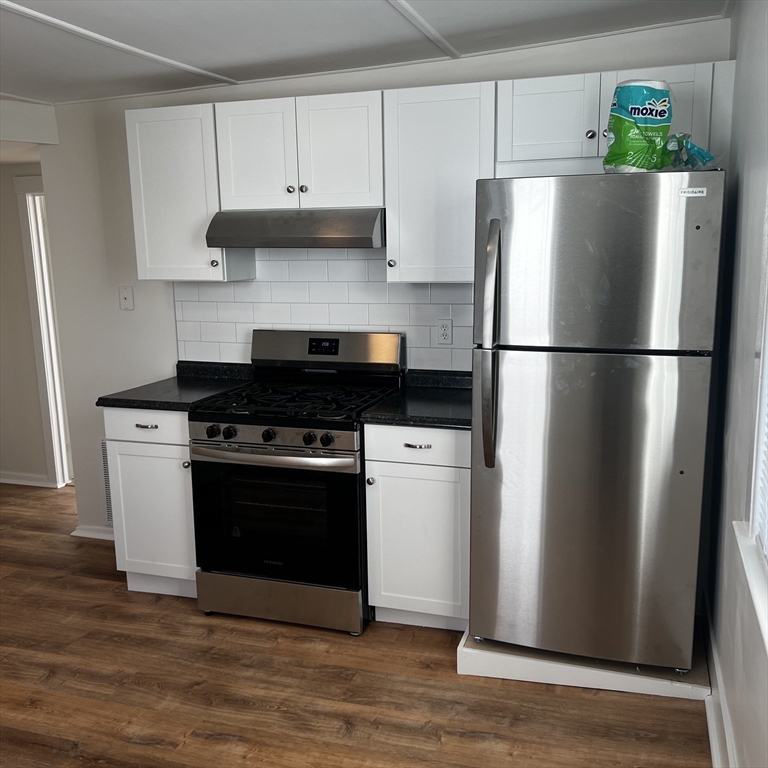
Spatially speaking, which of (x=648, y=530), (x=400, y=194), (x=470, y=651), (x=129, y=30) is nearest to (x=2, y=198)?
(x=129, y=30)

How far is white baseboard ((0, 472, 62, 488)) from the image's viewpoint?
17.3 ft

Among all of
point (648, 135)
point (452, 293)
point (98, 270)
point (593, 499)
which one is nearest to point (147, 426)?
point (98, 270)

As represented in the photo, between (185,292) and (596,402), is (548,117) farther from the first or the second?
(185,292)

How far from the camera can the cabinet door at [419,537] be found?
2941 millimetres

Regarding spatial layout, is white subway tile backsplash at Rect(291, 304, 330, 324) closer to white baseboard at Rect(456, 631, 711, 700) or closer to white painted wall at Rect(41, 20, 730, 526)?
white painted wall at Rect(41, 20, 730, 526)

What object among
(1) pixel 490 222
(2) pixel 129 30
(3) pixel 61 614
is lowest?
(3) pixel 61 614

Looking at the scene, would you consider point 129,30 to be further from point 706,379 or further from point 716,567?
point 716,567

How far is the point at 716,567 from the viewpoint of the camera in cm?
268

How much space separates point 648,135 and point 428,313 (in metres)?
1.28

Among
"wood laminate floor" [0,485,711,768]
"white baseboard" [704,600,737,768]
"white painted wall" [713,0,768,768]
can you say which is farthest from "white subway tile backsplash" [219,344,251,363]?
"white baseboard" [704,600,737,768]

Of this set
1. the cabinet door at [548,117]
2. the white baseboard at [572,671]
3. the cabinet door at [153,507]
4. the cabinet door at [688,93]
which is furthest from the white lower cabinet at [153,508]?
the cabinet door at [688,93]

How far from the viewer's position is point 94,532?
4277 mm

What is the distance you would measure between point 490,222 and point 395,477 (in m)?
1.06

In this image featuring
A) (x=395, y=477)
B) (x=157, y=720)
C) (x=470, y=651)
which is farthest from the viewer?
(x=395, y=477)
